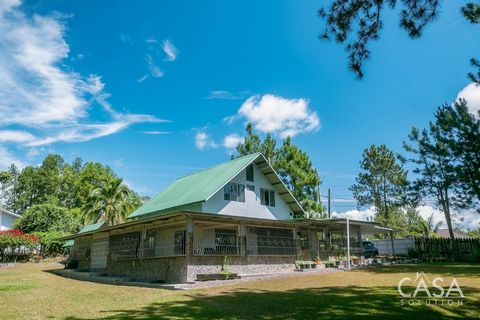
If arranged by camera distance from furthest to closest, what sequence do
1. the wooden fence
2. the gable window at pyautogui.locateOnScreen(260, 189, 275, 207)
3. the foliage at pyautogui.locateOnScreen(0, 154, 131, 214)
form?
1. the foliage at pyautogui.locateOnScreen(0, 154, 131, 214)
2. the wooden fence
3. the gable window at pyautogui.locateOnScreen(260, 189, 275, 207)

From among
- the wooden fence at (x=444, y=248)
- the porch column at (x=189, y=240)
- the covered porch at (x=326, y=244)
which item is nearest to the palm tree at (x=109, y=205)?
the covered porch at (x=326, y=244)

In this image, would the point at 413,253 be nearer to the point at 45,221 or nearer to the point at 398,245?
the point at 398,245

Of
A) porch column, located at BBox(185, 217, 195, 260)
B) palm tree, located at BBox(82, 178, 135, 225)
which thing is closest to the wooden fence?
porch column, located at BBox(185, 217, 195, 260)

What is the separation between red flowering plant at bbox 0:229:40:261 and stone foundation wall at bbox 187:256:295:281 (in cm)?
2537

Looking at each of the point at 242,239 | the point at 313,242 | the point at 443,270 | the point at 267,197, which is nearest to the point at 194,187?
the point at 267,197

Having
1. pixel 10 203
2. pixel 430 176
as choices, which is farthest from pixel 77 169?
pixel 430 176

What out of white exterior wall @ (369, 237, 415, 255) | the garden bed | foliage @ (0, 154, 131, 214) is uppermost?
foliage @ (0, 154, 131, 214)

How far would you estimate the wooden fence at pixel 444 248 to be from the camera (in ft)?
98.8

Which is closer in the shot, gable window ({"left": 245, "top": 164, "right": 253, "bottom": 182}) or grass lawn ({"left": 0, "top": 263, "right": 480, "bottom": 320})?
grass lawn ({"left": 0, "top": 263, "right": 480, "bottom": 320})

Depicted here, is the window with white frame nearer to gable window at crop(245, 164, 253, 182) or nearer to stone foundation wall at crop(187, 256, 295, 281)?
gable window at crop(245, 164, 253, 182)

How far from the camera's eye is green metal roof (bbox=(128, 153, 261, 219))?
24.8 meters

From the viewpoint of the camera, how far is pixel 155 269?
67.1ft

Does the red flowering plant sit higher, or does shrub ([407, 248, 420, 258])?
the red flowering plant

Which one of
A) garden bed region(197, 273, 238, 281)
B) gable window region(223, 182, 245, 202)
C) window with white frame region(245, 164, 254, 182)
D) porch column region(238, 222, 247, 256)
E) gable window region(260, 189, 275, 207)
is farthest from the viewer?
gable window region(260, 189, 275, 207)
